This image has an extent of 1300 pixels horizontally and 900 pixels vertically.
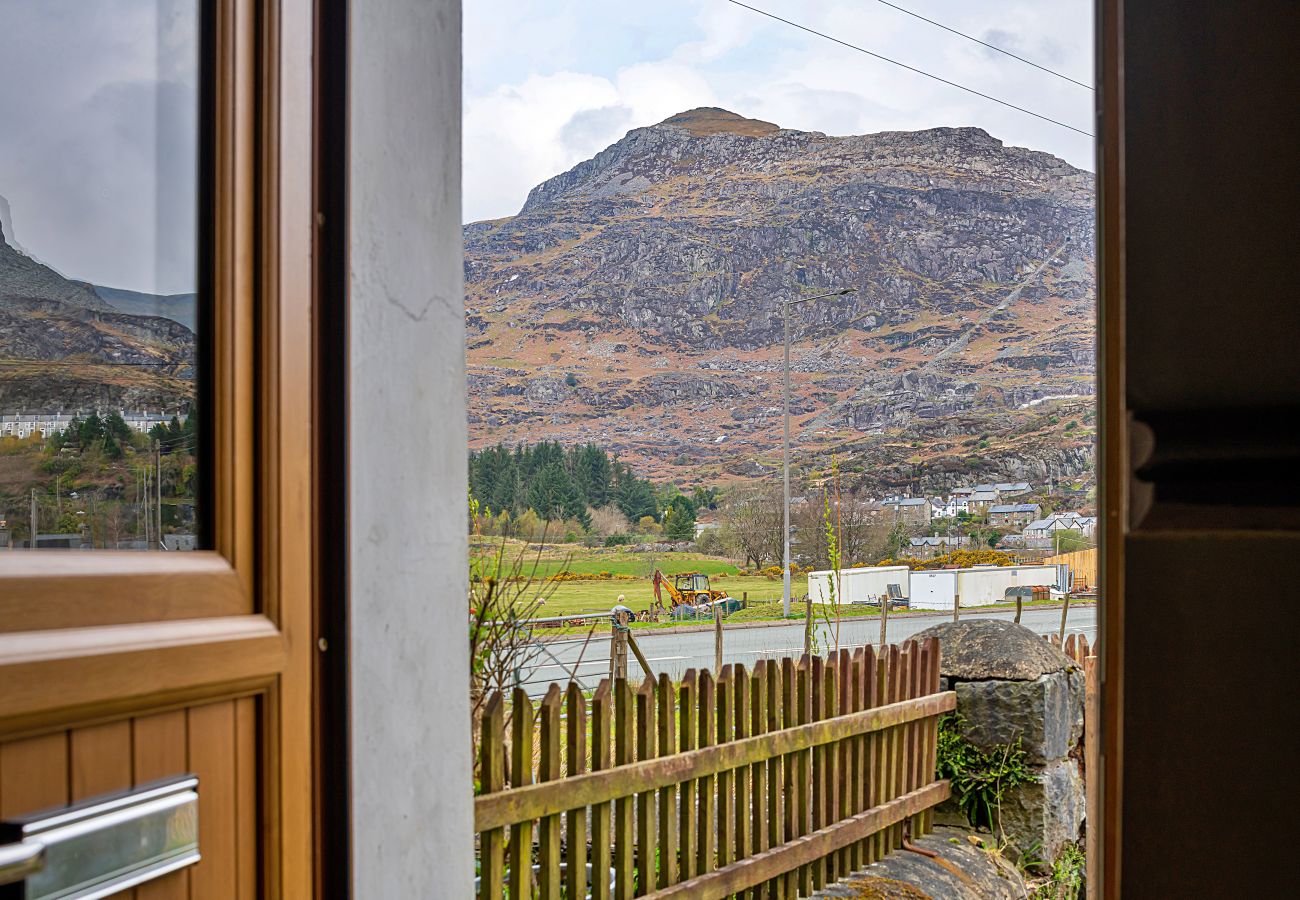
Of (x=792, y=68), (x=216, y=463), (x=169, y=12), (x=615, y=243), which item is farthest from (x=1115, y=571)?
(x=792, y=68)

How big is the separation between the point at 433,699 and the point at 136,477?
50cm

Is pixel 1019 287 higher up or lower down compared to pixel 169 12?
higher up

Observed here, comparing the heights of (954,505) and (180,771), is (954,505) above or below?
below

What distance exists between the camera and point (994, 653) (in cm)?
387

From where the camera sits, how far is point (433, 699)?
4.56ft

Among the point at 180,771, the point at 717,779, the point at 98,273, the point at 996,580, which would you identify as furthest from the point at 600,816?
the point at 996,580

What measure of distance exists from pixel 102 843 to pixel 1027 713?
345 cm

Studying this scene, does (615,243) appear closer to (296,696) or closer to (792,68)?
(792,68)

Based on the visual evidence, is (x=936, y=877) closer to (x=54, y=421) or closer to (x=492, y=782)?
(x=492, y=782)

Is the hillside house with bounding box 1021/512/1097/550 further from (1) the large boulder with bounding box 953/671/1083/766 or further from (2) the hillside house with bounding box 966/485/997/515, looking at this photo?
(1) the large boulder with bounding box 953/671/1083/766

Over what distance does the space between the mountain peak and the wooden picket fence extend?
2677 inches

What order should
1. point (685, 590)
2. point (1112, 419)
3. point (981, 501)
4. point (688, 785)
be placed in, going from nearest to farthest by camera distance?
point (1112, 419)
point (688, 785)
point (685, 590)
point (981, 501)

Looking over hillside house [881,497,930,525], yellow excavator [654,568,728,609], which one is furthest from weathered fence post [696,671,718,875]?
hillside house [881,497,930,525]

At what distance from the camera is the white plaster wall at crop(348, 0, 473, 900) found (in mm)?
1268
